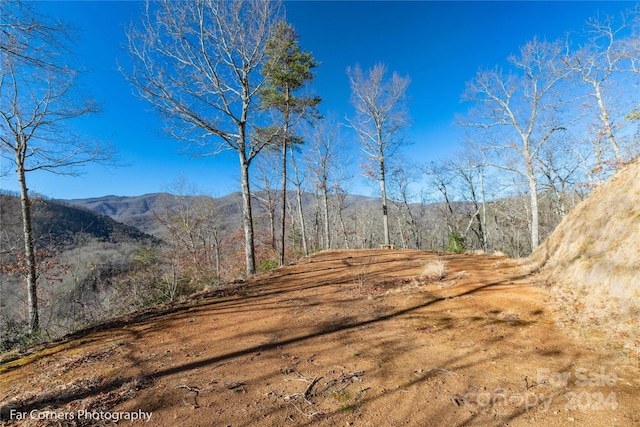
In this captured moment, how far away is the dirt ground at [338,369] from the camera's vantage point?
7.16 ft

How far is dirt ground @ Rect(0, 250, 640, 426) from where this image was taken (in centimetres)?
218

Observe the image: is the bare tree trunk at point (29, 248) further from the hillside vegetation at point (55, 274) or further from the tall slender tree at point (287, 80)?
the tall slender tree at point (287, 80)

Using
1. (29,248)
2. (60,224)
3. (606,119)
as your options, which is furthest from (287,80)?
(60,224)

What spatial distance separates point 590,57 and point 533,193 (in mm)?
7212

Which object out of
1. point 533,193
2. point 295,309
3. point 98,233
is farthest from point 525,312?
point 98,233

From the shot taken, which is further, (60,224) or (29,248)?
(60,224)

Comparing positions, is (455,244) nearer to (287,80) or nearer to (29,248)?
(287,80)

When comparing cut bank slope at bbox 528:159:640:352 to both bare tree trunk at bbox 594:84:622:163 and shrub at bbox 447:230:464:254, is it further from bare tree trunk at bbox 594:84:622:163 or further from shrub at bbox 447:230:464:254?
bare tree trunk at bbox 594:84:622:163

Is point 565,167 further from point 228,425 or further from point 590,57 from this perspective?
point 228,425

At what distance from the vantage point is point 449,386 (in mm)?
2486

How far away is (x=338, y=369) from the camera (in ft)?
9.24

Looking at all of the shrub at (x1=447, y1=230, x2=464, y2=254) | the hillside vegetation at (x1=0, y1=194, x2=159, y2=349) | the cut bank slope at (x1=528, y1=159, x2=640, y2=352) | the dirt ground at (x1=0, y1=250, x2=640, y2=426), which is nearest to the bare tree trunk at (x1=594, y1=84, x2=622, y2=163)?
the shrub at (x1=447, y1=230, x2=464, y2=254)

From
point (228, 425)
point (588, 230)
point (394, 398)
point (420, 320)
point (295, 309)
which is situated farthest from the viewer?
point (588, 230)

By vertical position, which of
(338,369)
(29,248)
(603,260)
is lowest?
(338,369)
